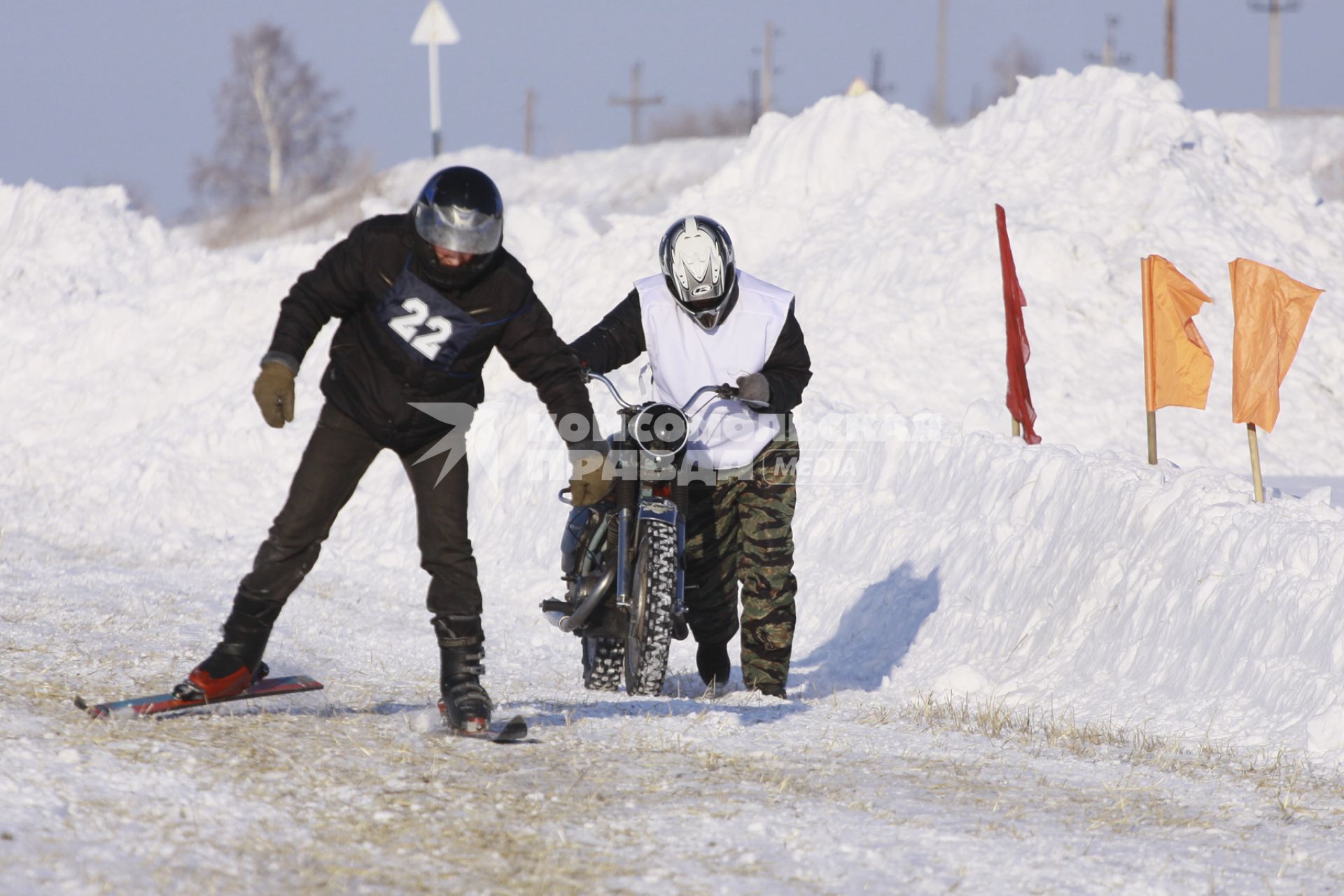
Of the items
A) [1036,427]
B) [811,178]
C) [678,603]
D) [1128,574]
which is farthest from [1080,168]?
[678,603]

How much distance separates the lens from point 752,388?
6293 mm

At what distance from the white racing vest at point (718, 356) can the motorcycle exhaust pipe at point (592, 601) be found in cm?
80

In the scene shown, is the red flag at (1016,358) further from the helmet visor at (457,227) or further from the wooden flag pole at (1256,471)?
the helmet visor at (457,227)

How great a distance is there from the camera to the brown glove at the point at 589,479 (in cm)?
534

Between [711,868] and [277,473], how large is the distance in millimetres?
11707

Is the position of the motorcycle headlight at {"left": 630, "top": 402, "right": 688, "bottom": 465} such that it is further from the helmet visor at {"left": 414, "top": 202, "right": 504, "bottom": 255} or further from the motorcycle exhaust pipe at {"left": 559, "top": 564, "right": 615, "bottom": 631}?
the helmet visor at {"left": 414, "top": 202, "right": 504, "bottom": 255}

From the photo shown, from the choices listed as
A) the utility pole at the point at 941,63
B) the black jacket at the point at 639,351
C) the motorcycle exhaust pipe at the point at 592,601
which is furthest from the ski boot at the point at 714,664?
the utility pole at the point at 941,63

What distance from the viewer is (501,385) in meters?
14.8

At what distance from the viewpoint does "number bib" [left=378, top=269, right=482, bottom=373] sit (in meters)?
5.05

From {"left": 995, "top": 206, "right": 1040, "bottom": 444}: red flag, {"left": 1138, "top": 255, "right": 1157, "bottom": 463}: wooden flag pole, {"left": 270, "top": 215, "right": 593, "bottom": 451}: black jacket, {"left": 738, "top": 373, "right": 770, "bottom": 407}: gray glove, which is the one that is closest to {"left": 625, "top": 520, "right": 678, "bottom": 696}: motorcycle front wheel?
{"left": 738, "top": 373, "right": 770, "bottom": 407}: gray glove

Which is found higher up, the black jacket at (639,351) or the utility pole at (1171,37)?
Answer: the utility pole at (1171,37)

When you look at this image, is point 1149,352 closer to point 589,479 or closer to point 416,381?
point 589,479

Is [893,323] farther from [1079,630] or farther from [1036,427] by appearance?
[1079,630]

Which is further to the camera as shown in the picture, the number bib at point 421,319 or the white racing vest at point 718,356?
the white racing vest at point 718,356
